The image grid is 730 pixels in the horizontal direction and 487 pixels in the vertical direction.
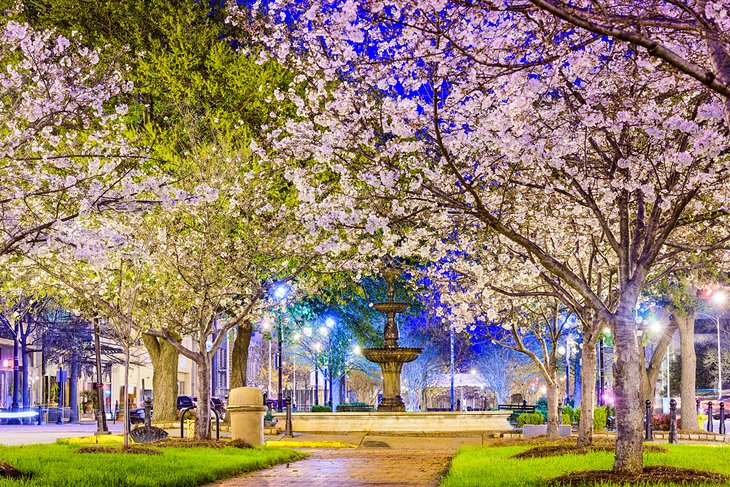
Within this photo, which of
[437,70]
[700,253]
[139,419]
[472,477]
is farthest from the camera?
[139,419]

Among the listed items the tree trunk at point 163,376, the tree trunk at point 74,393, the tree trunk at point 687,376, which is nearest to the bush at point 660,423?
the tree trunk at point 687,376

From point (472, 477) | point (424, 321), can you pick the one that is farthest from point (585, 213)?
point (424, 321)

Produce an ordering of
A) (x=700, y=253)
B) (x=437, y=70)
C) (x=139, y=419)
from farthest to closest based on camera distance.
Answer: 1. (x=139, y=419)
2. (x=700, y=253)
3. (x=437, y=70)

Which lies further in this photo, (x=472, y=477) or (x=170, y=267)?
(x=170, y=267)

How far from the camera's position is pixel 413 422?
2464 cm

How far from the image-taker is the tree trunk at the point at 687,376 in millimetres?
30484

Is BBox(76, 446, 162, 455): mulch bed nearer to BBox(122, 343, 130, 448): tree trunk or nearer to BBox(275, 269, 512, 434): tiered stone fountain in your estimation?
BBox(122, 343, 130, 448): tree trunk

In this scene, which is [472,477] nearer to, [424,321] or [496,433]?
[496,433]

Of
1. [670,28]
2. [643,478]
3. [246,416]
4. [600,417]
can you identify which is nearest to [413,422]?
[246,416]

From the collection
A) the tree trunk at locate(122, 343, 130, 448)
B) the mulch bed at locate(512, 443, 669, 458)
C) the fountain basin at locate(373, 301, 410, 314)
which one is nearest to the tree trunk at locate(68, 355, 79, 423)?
the fountain basin at locate(373, 301, 410, 314)

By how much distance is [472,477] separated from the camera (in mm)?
11023

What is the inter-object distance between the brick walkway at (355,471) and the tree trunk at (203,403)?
2506 mm

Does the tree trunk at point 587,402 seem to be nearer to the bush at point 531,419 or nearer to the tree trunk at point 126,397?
the tree trunk at point 126,397

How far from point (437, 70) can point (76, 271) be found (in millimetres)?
10993
